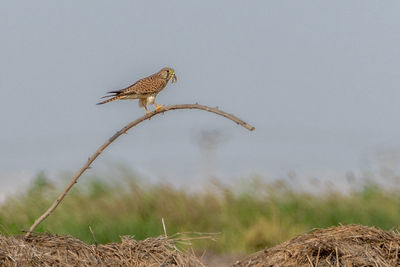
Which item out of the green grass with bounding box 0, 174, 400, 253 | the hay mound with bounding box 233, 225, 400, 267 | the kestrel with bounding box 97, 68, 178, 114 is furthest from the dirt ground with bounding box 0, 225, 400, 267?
the green grass with bounding box 0, 174, 400, 253

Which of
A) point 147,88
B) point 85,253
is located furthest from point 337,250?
point 147,88

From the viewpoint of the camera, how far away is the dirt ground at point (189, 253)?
6051mm

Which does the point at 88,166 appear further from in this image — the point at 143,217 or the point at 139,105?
the point at 143,217

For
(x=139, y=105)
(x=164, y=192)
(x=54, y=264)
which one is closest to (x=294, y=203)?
(x=164, y=192)

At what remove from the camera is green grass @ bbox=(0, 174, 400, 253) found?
12664 mm

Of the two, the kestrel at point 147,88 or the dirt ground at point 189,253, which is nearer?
the dirt ground at point 189,253

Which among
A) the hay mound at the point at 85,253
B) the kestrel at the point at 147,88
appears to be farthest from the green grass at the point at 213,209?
the hay mound at the point at 85,253

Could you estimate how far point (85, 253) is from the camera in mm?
6289

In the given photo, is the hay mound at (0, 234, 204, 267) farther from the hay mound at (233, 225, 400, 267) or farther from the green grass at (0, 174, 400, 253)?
the green grass at (0, 174, 400, 253)

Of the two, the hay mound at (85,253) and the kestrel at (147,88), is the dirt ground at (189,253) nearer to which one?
the hay mound at (85,253)

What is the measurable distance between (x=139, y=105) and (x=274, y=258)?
483cm

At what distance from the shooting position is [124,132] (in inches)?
277

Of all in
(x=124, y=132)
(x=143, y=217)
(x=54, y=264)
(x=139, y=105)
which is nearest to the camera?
(x=54, y=264)

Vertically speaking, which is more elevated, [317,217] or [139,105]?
[139,105]
